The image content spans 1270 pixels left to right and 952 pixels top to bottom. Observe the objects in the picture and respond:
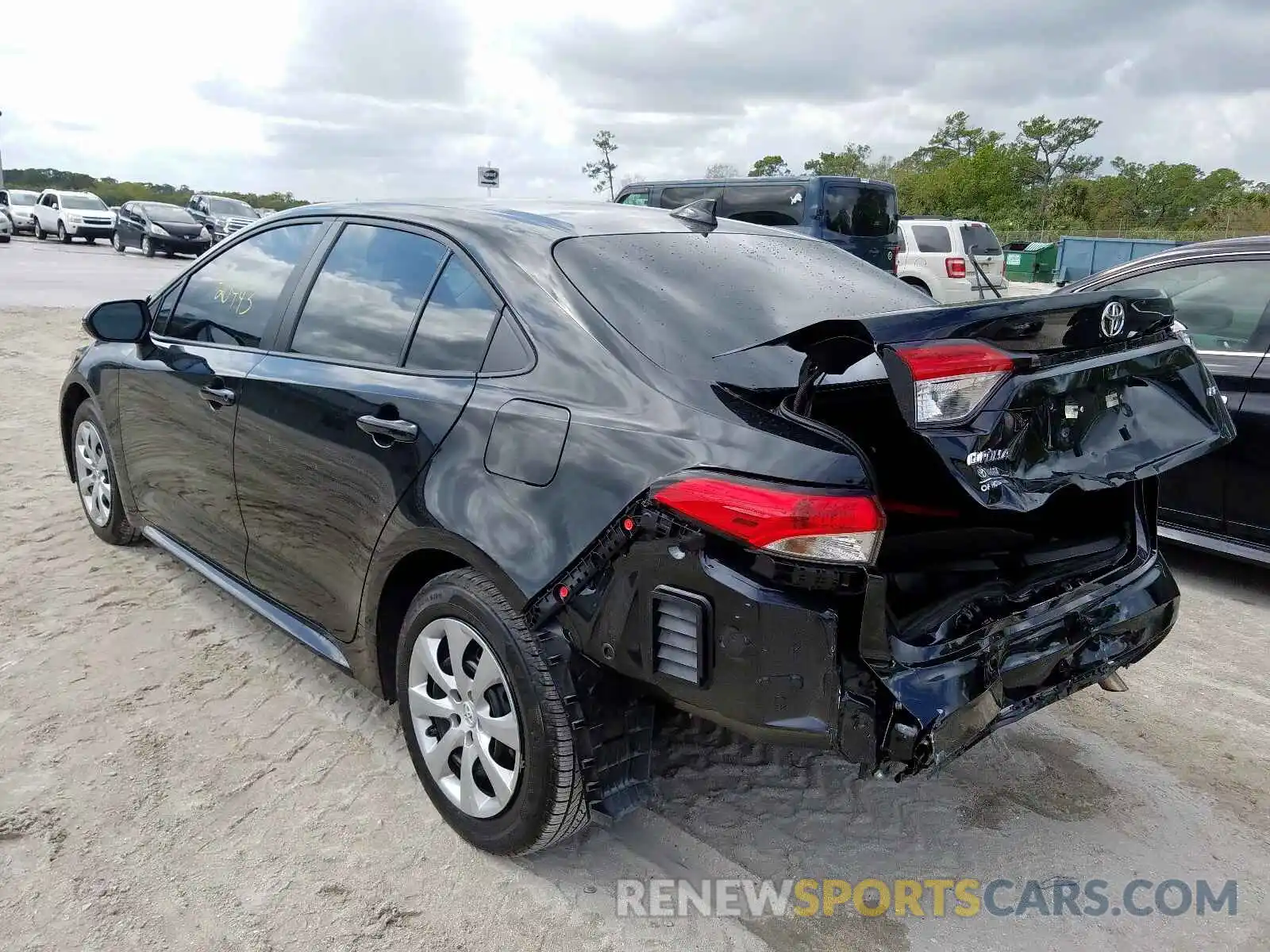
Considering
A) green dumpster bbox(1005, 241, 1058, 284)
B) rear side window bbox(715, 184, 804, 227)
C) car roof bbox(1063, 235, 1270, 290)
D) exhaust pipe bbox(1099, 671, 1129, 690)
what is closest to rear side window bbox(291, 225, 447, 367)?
exhaust pipe bbox(1099, 671, 1129, 690)

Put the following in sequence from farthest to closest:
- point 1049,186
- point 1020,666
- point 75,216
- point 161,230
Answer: point 1049,186 < point 75,216 < point 161,230 < point 1020,666

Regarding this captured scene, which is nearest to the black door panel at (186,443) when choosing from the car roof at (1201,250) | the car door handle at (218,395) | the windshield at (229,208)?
the car door handle at (218,395)

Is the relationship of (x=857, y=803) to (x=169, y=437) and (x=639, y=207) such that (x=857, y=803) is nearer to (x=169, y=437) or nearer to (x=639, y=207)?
(x=639, y=207)

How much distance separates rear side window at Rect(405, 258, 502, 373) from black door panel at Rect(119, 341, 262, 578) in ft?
2.81

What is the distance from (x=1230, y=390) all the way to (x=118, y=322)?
481 centimetres

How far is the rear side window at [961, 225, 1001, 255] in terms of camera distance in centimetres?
1706

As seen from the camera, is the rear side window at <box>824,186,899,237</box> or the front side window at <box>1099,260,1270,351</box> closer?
the front side window at <box>1099,260,1270,351</box>

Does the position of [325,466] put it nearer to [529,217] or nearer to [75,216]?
[529,217]

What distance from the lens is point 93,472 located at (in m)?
4.63

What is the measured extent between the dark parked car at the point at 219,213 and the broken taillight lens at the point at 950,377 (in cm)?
2921

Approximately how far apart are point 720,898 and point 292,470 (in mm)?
1767

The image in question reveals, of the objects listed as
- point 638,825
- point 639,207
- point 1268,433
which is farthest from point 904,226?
point 638,825

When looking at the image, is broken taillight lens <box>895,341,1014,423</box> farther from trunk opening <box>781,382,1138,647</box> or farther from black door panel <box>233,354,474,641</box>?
black door panel <box>233,354,474,641</box>

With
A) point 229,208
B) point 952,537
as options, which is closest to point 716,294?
point 952,537
